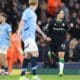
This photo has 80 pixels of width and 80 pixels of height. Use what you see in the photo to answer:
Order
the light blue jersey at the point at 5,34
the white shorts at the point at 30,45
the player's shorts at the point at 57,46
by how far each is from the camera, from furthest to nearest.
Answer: the player's shorts at the point at 57,46 < the light blue jersey at the point at 5,34 < the white shorts at the point at 30,45

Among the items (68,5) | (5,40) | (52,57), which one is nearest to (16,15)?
(68,5)

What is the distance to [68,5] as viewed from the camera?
23.0 m

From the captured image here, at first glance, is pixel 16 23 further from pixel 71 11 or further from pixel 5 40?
pixel 5 40

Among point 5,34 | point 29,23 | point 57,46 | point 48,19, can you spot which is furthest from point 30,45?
point 48,19

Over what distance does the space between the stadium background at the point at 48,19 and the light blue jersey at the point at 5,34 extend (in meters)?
2.47

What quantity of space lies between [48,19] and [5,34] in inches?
220

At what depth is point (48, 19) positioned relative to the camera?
2194 centimetres

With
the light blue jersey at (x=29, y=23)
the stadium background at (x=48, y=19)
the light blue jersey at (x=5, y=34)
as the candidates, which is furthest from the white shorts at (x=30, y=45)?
the stadium background at (x=48, y=19)

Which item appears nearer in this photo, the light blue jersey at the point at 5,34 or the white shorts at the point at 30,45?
the white shorts at the point at 30,45

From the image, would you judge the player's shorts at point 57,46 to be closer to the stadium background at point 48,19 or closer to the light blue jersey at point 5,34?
the stadium background at point 48,19

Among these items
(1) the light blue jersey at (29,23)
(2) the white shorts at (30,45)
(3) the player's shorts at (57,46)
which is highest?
(1) the light blue jersey at (29,23)

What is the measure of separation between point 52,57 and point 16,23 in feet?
11.5

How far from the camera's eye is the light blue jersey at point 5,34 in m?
16.4

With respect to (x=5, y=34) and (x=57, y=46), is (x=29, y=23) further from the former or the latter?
(x=57, y=46)
